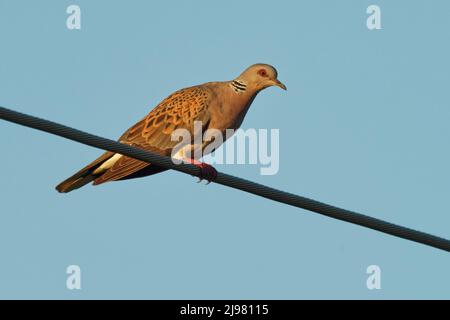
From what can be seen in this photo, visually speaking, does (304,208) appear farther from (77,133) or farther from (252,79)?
(252,79)

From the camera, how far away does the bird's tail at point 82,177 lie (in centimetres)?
994

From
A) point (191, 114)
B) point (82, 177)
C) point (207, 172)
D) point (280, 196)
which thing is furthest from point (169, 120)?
point (280, 196)

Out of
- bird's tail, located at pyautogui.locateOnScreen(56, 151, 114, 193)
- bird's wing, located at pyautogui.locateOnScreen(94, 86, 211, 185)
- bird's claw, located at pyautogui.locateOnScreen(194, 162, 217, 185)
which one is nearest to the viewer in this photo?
bird's claw, located at pyautogui.locateOnScreen(194, 162, 217, 185)

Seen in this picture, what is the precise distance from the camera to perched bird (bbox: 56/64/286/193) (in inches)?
413

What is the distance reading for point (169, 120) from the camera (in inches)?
450

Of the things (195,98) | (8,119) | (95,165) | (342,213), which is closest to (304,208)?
(342,213)

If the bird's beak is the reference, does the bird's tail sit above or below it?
below

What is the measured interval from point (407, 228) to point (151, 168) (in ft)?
14.2

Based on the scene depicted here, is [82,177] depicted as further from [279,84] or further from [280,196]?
[280,196]

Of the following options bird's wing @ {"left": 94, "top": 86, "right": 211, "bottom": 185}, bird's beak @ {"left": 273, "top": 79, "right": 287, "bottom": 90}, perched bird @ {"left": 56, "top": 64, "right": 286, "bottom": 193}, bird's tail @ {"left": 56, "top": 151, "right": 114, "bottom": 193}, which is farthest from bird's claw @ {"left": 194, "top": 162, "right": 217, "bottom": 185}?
bird's beak @ {"left": 273, "top": 79, "right": 287, "bottom": 90}

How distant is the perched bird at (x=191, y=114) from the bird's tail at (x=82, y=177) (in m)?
0.01

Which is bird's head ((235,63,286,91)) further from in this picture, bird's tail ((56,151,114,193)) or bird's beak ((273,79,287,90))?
bird's tail ((56,151,114,193))

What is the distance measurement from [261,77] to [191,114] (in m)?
0.98

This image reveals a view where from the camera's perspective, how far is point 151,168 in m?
10.6
